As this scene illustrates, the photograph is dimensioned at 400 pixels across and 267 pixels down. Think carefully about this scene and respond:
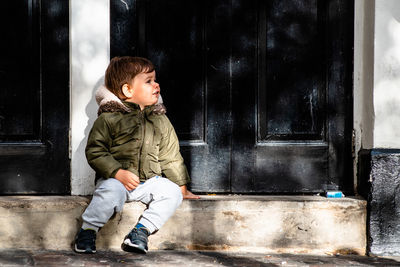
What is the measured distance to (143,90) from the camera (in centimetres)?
358

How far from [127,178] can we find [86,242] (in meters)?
0.46

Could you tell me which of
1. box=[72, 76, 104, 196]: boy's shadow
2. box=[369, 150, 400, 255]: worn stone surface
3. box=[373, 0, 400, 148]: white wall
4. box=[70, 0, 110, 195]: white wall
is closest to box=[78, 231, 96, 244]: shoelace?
box=[72, 76, 104, 196]: boy's shadow

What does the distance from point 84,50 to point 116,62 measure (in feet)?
0.95

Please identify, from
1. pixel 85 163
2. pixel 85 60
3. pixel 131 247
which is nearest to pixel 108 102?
pixel 85 60

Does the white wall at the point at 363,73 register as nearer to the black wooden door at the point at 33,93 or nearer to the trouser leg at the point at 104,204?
the trouser leg at the point at 104,204

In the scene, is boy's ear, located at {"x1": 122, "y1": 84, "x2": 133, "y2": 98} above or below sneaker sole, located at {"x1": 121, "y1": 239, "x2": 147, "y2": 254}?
above

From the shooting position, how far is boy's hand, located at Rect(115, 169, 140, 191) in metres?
3.40

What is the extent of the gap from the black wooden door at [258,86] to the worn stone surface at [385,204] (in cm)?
28

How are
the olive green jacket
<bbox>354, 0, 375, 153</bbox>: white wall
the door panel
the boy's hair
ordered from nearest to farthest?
1. the olive green jacket
2. the boy's hair
3. <bbox>354, 0, 375, 153</bbox>: white wall
4. the door panel

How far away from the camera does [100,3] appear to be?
3719 mm

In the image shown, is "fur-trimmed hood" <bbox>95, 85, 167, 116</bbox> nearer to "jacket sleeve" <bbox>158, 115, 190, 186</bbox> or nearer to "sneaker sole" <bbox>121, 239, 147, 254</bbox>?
"jacket sleeve" <bbox>158, 115, 190, 186</bbox>

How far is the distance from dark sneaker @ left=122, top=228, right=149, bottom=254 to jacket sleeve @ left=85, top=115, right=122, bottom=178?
38 cm

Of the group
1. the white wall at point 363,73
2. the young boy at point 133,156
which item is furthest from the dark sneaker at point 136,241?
the white wall at point 363,73

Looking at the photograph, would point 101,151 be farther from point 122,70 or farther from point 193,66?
point 193,66
